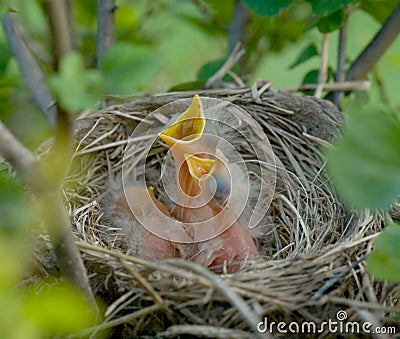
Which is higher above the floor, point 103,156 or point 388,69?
point 388,69

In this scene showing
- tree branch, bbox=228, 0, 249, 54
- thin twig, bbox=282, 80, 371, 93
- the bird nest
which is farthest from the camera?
tree branch, bbox=228, 0, 249, 54

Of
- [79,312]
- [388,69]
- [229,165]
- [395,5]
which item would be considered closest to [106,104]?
[229,165]

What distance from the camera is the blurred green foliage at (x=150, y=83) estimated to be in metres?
0.63

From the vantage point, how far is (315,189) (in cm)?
152

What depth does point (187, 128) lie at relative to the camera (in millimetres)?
1460

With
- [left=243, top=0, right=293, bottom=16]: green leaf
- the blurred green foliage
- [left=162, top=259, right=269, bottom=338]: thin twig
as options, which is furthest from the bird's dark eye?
[left=162, top=259, right=269, bottom=338]: thin twig

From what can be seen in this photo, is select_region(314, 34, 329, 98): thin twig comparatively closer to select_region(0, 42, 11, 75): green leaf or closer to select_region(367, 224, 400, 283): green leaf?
select_region(0, 42, 11, 75): green leaf

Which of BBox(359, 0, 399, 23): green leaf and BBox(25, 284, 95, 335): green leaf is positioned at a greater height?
BBox(359, 0, 399, 23): green leaf

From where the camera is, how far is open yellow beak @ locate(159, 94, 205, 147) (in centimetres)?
141

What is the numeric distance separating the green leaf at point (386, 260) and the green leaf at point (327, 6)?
Result: 753 mm

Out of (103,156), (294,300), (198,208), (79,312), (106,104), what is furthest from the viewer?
(106,104)

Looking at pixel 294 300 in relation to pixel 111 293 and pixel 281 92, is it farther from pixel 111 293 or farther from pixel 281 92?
pixel 281 92

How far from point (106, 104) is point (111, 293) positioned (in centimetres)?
77

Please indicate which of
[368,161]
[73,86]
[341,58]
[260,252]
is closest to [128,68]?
[73,86]
